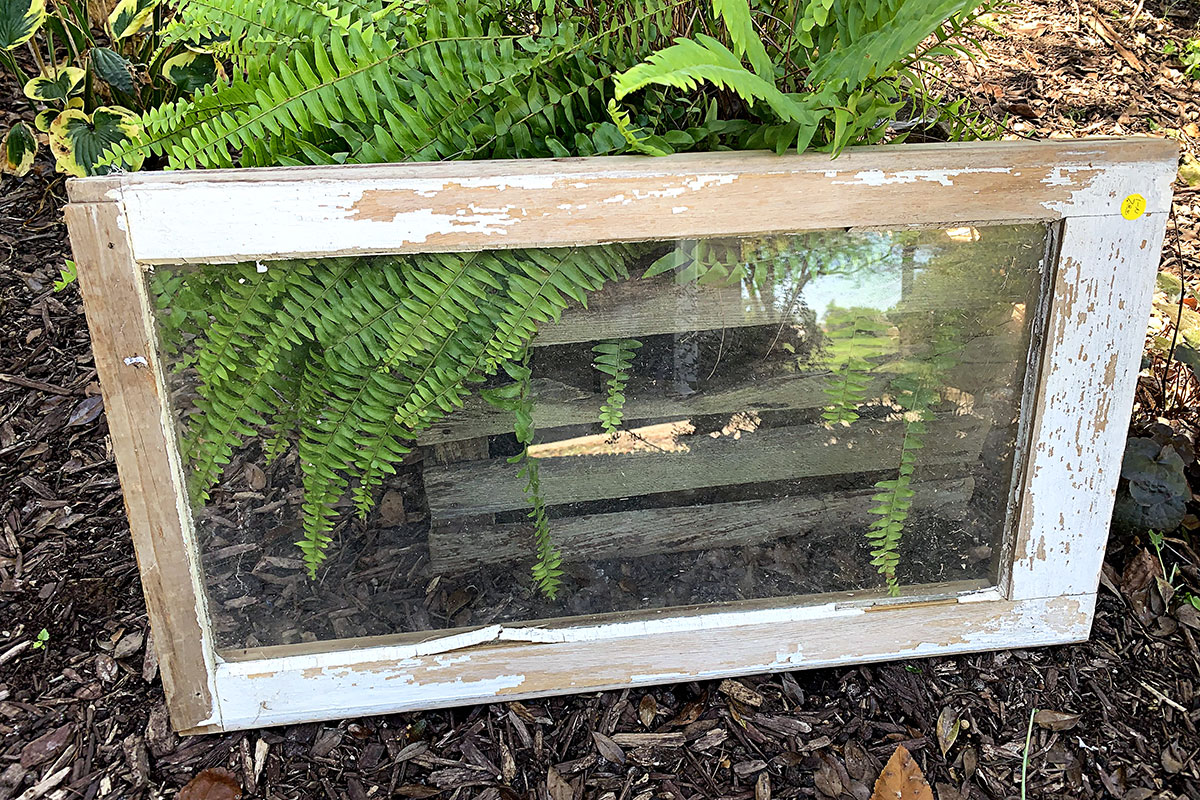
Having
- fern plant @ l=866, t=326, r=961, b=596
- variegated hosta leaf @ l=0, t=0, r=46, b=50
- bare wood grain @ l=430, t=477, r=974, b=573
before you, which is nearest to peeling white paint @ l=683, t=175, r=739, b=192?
fern plant @ l=866, t=326, r=961, b=596

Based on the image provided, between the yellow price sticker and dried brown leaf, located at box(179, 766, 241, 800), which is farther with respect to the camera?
dried brown leaf, located at box(179, 766, 241, 800)

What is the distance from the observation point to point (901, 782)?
1.42 metres

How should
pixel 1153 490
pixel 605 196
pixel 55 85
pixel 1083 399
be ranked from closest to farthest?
pixel 605 196, pixel 1083 399, pixel 1153 490, pixel 55 85

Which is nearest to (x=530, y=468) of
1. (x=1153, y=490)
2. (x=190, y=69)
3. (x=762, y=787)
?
(x=762, y=787)

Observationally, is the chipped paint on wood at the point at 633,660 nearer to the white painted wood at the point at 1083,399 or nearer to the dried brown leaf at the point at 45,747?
the white painted wood at the point at 1083,399

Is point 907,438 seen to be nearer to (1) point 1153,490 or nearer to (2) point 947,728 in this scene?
(2) point 947,728

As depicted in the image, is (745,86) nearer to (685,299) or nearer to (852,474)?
(685,299)

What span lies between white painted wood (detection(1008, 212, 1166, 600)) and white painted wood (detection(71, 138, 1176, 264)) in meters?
0.07

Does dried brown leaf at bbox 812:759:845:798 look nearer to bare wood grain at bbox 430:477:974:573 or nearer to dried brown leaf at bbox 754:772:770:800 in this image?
dried brown leaf at bbox 754:772:770:800

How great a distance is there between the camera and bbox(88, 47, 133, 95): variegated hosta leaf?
7.36 feet

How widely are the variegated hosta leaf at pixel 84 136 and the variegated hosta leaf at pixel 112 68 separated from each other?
0.22ft

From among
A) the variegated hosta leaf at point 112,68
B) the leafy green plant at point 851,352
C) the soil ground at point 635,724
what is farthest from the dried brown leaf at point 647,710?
the variegated hosta leaf at point 112,68

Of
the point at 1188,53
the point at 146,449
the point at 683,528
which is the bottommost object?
the point at 683,528

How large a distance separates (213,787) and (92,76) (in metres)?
1.95
